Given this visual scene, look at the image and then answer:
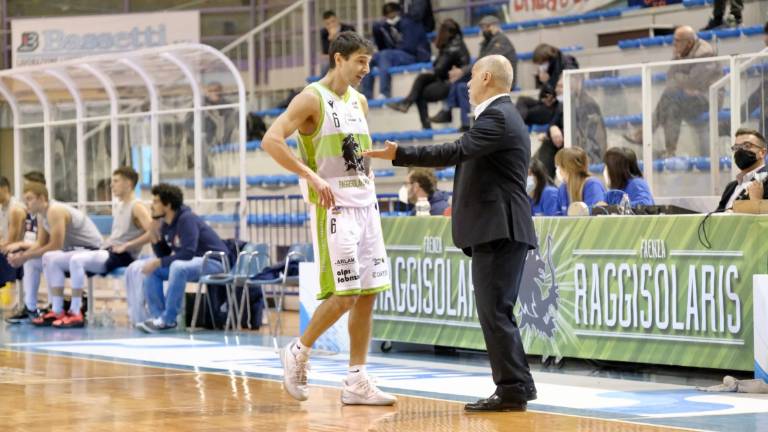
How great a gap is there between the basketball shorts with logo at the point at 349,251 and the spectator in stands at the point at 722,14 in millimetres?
9110

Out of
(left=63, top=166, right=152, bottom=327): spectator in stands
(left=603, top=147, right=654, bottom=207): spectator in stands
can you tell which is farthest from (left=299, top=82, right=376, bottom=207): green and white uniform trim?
(left=63, top=166, right=152, bottom=327): spectator in stands

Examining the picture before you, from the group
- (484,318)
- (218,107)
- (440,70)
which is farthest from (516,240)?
(440,70)

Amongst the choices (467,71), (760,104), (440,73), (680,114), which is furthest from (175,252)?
(760,104)

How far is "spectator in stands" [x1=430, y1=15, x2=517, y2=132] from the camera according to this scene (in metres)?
15.3

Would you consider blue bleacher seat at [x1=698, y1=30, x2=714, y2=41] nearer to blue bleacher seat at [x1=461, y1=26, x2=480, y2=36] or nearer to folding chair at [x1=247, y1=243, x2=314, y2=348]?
folding chair at [x1=247, y1=243, x2=314, y2=348]

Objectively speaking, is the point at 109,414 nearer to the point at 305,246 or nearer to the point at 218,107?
the point at 305,246

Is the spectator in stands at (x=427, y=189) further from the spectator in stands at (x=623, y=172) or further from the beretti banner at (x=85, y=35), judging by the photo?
the beretti banner at (x=85, y=35)

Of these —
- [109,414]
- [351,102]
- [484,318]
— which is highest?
[351,102]

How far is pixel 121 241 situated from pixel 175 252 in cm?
98

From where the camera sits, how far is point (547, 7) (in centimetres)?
1897

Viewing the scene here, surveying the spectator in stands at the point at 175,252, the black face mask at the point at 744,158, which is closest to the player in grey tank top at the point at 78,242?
the spectator in stands at the point at 175,252

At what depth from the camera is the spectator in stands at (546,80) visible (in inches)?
580

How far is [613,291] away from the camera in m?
8.52

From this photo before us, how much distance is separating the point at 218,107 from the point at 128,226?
193cm
